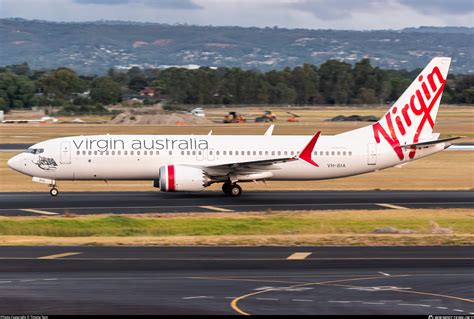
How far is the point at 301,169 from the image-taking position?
5169cm

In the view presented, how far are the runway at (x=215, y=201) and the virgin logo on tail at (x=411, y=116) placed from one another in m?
3.09

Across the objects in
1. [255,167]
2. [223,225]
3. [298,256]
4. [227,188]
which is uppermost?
[255,167]

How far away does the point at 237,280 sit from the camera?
84.6ft

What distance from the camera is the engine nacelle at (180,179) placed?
48.5 meters

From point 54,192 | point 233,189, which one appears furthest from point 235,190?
point 54,192

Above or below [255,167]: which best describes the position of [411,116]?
above

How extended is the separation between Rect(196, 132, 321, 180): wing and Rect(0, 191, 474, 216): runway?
123 cm

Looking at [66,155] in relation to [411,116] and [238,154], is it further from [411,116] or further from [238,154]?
[411,116]

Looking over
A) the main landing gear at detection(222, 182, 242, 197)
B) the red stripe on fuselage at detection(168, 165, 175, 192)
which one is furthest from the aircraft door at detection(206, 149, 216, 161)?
the red stripe on fuselage at detection(168, 165, 175, 192)

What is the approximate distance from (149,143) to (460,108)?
151236 millimetres

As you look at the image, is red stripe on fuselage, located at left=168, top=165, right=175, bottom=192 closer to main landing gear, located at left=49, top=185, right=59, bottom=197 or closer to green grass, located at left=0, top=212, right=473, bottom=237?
main landing gear, located at left=49, top=185, right=59, bottom=197

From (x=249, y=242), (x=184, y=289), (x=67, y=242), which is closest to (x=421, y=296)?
(x=184, y=289)

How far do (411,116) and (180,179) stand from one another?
14.0 m

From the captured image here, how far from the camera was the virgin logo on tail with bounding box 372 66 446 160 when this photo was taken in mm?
53094
